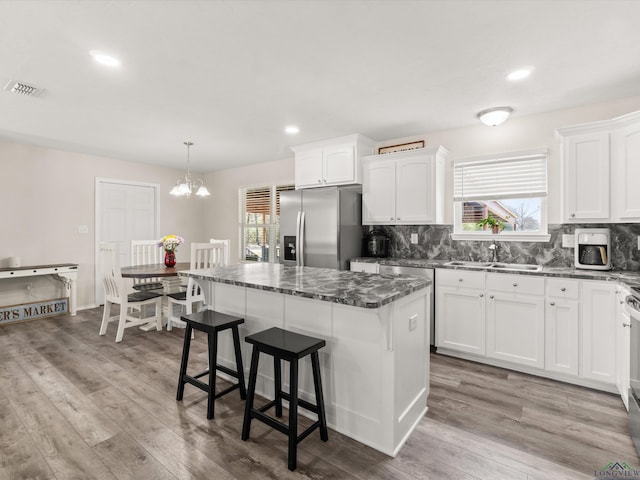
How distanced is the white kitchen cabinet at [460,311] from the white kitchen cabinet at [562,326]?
512 millimetres

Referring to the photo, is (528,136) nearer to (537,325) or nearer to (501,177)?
(501,177)

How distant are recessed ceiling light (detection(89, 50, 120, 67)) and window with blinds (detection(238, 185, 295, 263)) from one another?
11.2 ft

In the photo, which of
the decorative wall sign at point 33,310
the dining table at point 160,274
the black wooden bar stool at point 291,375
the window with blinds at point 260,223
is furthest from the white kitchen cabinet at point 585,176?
the decorative wall sign at point 33,310

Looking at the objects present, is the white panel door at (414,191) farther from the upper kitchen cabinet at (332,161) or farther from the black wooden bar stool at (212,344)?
the black wooden bar stool at (212,344)

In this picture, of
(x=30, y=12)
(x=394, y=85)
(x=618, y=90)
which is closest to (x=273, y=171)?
(x=394, y=85)

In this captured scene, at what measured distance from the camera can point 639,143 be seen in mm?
2625

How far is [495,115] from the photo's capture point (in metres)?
3.26

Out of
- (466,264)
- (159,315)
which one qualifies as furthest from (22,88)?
(466,264)

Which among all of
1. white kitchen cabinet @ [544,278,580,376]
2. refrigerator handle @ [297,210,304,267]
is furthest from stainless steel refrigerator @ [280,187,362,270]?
white kitchen cabinet @ [544,278,580,376]

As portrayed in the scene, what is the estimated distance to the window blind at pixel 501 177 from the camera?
3455 mm

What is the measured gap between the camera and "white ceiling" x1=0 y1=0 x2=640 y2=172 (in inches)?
73.2

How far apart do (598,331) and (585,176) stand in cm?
131

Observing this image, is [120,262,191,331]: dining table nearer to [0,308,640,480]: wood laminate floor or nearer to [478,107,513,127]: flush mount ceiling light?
[0,308,640,480]: wood laminate floor

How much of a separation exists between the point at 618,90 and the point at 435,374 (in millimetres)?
2902
